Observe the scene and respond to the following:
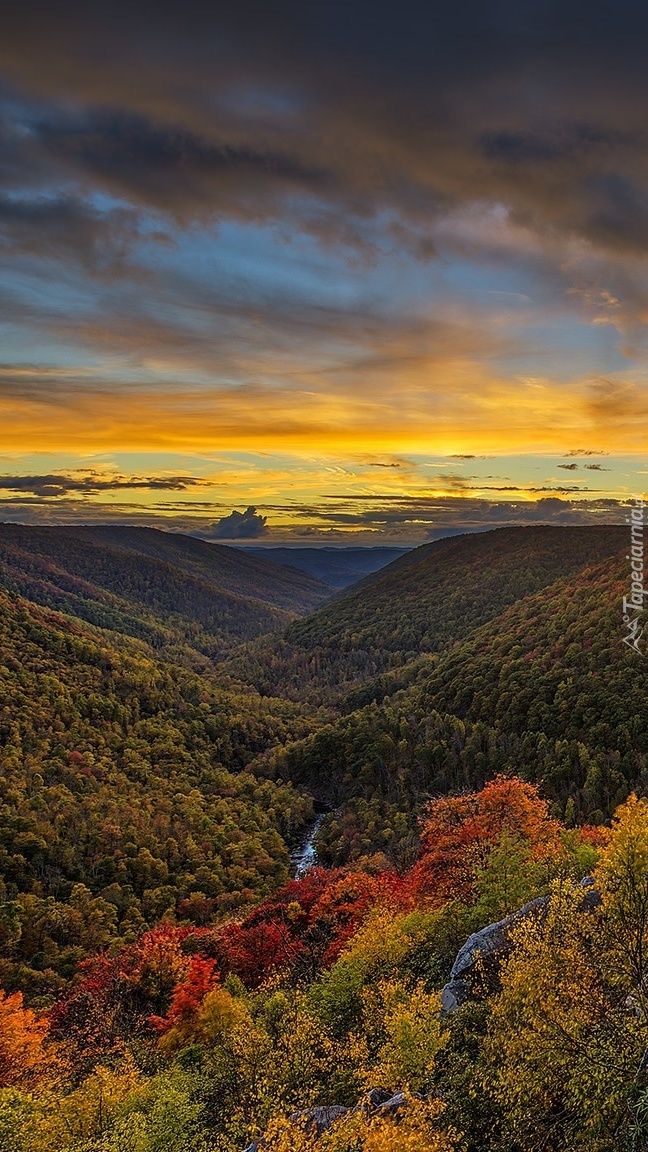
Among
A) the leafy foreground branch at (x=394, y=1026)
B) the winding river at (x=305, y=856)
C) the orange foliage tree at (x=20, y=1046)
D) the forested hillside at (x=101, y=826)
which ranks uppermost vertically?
the leafy foreground branch at (x=394, y=1026)

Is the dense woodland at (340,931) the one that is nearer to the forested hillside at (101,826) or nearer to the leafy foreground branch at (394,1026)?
the leafy foreground branch at (394,1026)

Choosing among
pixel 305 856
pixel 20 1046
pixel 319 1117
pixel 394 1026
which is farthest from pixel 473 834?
pixel 305 856

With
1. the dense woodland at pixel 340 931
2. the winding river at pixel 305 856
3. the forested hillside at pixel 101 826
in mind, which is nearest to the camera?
the dense woodland at pixel 340 931

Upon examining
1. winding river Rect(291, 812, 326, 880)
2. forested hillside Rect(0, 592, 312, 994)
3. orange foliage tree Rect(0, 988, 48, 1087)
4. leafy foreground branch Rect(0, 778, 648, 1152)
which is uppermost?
leafy foreground branch Rect(0, 778, 648, 1152)

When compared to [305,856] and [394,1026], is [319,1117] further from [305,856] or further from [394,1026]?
[305,856]

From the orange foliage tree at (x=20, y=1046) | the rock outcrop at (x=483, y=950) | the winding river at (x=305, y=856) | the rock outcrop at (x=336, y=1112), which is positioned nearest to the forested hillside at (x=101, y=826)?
the winding river at (x=305, y=856)

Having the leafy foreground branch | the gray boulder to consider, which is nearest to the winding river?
the leafy foreground branch

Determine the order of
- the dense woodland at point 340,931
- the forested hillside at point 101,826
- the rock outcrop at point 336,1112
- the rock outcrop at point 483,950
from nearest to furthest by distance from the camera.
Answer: the dense woodland at point 340,931, the rock outcrop at point 336,1112, the rock outcrop at point 483,950, the forested hillside at point 101,826

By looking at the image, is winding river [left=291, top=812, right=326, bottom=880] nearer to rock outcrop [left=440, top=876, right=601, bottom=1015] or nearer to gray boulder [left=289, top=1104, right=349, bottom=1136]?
rock outcrop [left=440, top=876, right=601, bottom=1015]
